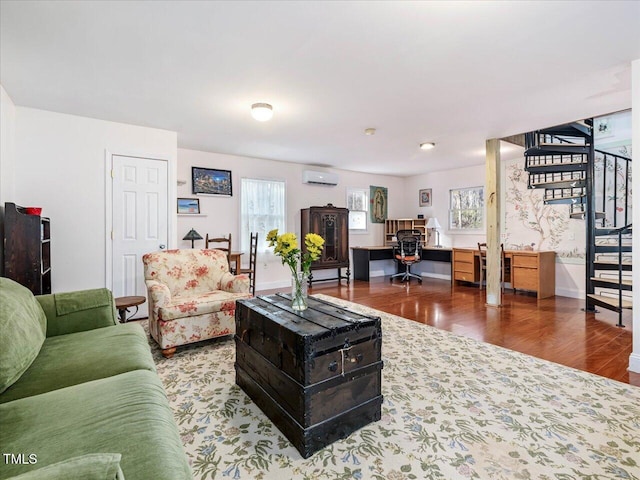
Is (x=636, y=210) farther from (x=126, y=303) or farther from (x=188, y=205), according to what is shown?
(x=188, y=205)

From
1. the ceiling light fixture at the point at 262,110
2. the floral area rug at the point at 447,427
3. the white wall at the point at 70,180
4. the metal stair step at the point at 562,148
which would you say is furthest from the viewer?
the metal stair step at the point at 562,148

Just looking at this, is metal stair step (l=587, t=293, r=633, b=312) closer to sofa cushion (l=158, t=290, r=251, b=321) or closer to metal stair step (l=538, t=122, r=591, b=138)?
metal stair step (l=538, t=122, r=591, b=138)

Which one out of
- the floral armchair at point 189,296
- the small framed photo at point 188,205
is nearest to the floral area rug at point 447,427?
the floral armchair at point 189,296

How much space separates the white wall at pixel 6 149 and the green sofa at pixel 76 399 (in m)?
1.76

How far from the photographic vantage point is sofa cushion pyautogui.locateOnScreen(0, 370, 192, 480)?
2.92 feet

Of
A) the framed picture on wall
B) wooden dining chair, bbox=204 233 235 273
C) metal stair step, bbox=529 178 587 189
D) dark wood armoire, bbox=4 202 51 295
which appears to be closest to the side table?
dark wood armoire, bbox=4 202 51 295

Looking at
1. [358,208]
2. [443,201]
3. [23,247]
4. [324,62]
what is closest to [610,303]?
[443,201]

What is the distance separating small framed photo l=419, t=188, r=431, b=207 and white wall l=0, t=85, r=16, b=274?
7.06 meters

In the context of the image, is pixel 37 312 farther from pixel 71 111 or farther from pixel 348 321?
pixel 71 111

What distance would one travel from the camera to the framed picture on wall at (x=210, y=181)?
17.3 ft

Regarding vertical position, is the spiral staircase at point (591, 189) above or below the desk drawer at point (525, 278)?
above

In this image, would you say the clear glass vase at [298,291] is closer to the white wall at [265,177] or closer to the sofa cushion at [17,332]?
the sofa cushion at [17,332]

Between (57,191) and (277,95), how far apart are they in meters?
2.67

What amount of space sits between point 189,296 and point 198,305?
0.41 meters
